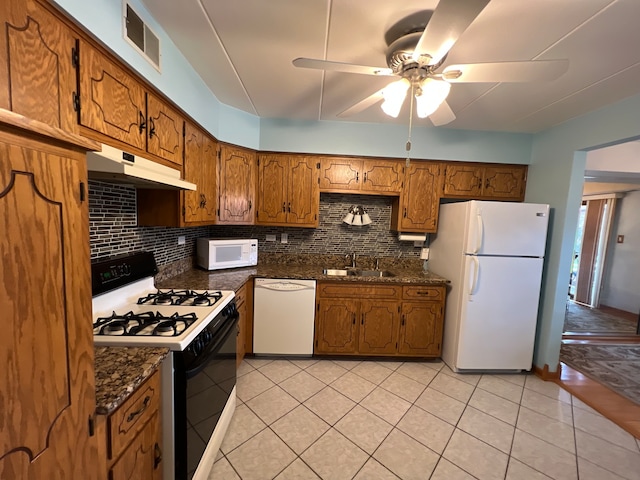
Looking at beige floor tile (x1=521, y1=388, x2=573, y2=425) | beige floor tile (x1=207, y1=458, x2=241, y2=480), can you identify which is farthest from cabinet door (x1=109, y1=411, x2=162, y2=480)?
beige floor tile (x1=521, y1=388, x2=573, y2=425)

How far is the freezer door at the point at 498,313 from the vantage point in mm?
2436

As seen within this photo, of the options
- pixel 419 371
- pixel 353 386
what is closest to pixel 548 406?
pixel 419 371

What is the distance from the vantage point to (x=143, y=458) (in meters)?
0.97

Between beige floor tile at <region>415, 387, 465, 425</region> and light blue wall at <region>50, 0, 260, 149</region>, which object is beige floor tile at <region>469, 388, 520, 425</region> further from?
light blue wall at <region>50, 0, 260, 149</region>

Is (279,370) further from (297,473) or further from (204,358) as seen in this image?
(204,358)

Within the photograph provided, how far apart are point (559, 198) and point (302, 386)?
2.90 m

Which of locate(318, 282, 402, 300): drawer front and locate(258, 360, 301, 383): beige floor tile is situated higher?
locate(318, 282, 402, 300): drawer front

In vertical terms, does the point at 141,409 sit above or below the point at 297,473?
above

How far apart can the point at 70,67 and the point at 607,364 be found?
4900mm

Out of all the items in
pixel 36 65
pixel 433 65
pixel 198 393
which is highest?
pixel 433 65

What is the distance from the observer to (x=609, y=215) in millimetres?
4707

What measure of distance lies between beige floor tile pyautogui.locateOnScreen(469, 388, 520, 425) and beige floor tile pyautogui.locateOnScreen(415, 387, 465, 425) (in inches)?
5.8

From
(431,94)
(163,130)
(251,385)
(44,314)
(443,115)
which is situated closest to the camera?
(44,314)

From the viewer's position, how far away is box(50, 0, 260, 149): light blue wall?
105cm
